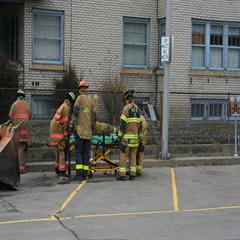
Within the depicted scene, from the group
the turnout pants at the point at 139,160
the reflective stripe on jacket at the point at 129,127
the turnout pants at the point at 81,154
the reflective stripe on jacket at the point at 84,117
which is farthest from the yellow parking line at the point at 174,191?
the reflective stripe on jacket at the point at 84,117

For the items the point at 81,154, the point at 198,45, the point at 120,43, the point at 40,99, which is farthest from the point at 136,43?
the point at 81,154

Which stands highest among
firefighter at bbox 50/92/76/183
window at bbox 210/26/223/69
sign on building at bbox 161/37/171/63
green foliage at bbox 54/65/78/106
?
window at bbox 210/26/223/69

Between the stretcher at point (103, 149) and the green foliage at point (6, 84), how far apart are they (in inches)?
155

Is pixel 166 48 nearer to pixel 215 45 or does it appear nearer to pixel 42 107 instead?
pixel 42 107

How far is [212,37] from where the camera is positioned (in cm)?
2022

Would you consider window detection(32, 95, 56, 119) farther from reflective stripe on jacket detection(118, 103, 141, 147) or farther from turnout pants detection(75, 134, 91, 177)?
reflective stripe on jacket detection(118, 103, 141, 147)

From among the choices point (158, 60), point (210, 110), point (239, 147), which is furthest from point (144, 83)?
point (239, 147)

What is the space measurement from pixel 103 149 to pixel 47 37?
22.7ft

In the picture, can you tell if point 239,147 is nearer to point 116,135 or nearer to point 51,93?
point 116,135

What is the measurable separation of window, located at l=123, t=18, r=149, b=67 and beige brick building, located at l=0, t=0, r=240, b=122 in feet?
0.12

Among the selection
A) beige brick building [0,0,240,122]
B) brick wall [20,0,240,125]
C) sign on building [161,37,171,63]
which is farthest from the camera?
brick wall [20,0,240,125]

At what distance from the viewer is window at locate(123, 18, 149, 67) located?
19578mm

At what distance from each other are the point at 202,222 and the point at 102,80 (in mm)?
11195

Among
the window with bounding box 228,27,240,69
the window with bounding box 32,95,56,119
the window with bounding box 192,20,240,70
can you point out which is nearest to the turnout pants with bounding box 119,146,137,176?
the window with bounding box 32,95,56,119
